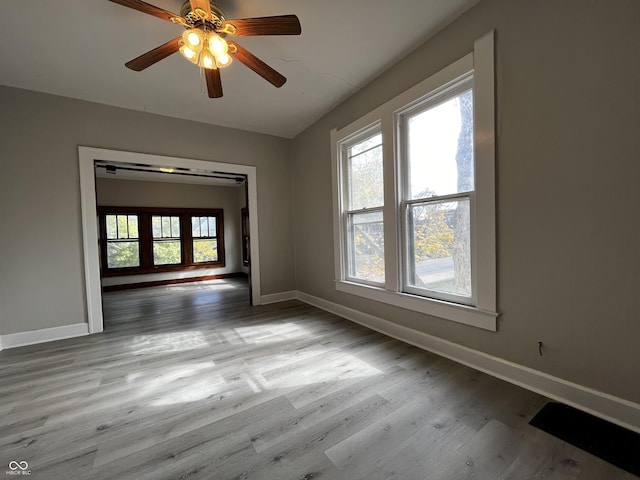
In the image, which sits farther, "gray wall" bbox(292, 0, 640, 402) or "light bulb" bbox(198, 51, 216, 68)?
"light bulb" bbox(198, 51, 216, 68)

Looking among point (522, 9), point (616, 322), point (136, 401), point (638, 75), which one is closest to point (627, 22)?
point (638, 75)

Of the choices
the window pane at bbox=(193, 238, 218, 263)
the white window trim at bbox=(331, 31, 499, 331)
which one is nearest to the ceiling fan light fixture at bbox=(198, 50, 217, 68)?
the white window trim at bbox=(331, 31, 499, 331)

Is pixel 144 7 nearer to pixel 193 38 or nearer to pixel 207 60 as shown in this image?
pixel 193 38

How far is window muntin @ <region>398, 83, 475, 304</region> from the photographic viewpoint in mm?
2162

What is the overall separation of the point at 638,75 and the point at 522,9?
839mm

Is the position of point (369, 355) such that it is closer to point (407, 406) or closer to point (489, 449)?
point (407, 406)

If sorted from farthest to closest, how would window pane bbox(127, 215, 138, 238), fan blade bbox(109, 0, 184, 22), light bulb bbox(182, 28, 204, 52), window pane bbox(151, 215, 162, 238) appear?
window pane bbox(151, 215, 162, 238)
window pane bbox(127, 215, 138, 238)
light bulb bbox(182, 28, 204, 52)
fan blade bbox(109, 0, 184, 22)

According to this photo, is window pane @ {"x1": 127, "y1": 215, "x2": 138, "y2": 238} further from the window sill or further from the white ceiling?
the window sill

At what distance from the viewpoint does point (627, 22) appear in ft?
4.48

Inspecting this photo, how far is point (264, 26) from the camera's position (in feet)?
5.57

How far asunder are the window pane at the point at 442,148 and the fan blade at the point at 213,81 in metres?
1.80

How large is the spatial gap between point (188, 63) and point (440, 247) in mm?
2988

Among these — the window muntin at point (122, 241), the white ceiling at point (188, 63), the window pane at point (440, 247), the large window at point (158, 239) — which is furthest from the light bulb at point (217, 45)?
the window muntin at point (122, 241)

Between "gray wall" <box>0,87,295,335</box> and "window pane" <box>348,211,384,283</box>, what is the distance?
284 centimetres
